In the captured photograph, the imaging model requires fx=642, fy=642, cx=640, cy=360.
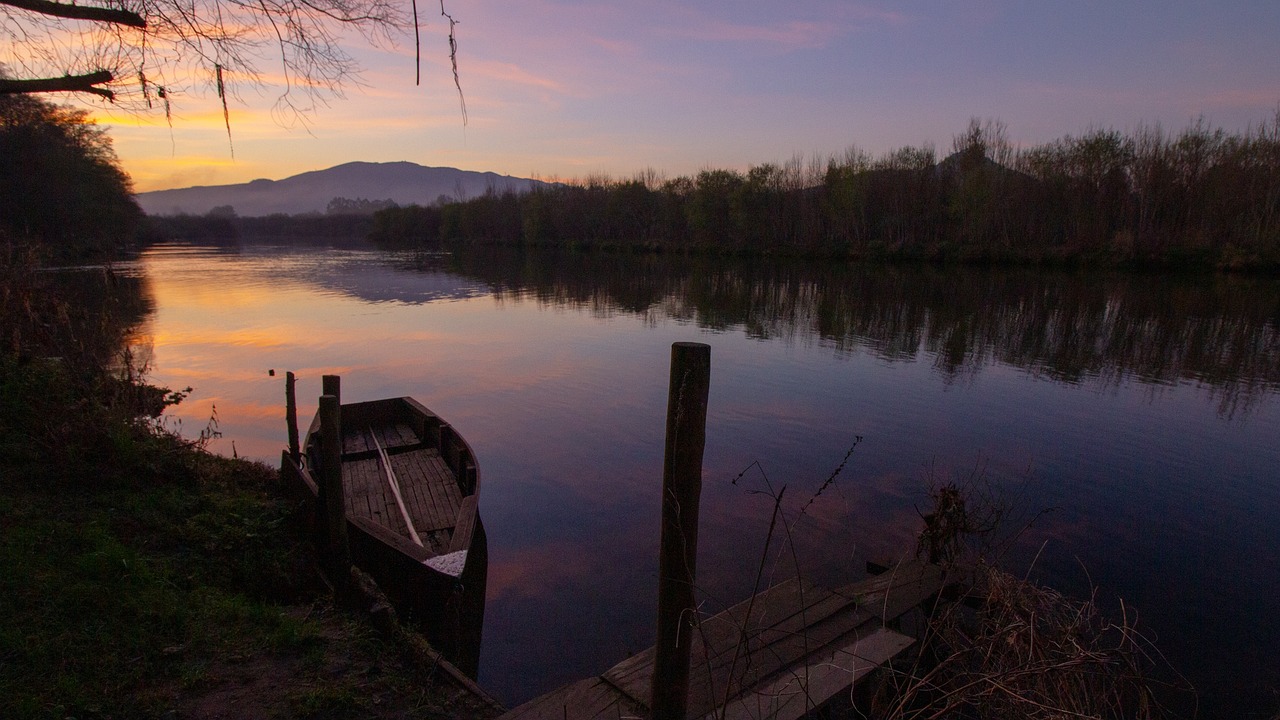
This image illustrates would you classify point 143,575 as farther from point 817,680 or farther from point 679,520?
point 817,680

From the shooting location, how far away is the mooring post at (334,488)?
22.5ft

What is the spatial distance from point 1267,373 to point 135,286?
56008mm

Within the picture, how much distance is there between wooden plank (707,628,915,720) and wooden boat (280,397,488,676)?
10.6ft

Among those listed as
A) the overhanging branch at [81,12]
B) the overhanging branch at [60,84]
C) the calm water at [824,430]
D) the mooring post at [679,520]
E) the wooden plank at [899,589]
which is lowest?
the calm water at [824,430]

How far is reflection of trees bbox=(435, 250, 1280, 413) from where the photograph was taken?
1983 cm

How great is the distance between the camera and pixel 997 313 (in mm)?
29641

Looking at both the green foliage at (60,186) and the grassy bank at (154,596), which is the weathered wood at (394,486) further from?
the green foliage at (60,186)

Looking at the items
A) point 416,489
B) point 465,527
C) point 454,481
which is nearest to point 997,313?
point 454,481

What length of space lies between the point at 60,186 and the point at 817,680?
65570 millimetres

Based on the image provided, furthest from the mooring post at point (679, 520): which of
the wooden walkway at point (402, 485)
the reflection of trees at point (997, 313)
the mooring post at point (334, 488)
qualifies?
the reflection of trees at point (997, 313)

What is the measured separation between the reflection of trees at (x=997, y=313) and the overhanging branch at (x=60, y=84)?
19.0m

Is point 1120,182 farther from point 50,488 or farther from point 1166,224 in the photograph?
point 50,488

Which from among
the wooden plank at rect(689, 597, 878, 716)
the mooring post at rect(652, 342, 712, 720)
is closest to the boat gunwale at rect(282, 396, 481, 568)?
the wooden plank at rect(689, 597, 878, 716)

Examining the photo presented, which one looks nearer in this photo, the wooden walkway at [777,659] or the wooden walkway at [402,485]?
the wooden walkway at [777,659]
